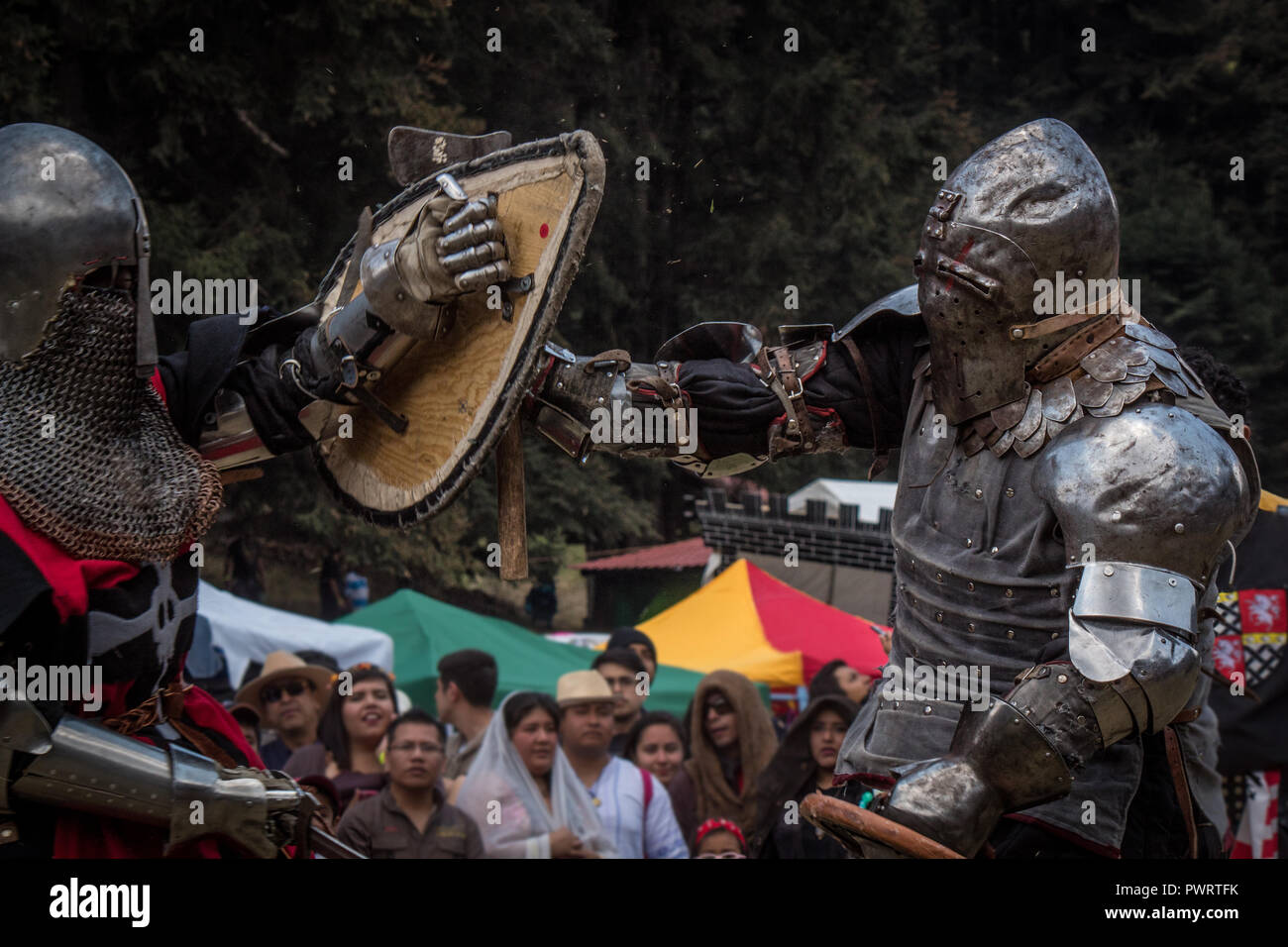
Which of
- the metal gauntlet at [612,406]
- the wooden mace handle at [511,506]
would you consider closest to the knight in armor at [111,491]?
the wooden mace handle at [511,506]

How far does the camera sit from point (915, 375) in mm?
3727

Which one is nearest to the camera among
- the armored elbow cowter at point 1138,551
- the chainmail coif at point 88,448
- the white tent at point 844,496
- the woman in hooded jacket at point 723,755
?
the armored elbow cowter at point 1138,551

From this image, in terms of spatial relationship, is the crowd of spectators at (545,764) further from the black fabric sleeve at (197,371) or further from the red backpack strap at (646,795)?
the black fabric sleeve at (197,371)

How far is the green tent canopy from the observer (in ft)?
27.9

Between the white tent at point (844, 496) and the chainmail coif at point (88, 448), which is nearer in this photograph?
the chainmail coif at point (88, 448)

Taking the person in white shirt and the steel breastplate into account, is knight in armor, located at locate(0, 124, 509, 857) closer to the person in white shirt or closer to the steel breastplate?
the steel breastplate

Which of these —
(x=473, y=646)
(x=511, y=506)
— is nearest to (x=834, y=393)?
(x=511, y=506)

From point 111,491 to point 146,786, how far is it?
640 mm

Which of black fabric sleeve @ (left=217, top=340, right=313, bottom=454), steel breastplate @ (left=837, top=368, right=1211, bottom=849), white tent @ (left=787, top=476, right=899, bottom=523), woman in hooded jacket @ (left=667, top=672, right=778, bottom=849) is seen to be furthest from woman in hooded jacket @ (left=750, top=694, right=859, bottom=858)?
white tent @ (left=787, top=476, right=899, bottom=523)

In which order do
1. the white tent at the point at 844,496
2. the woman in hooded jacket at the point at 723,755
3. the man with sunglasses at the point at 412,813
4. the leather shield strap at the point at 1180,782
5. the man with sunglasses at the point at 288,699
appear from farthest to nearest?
the white tent at the point at 844,496, the man with sunglasses at the point at 288,699, the woman in hooded jacket at the point at 723,755, the man with sunglasses at the point at 412,813, the leather shield strap at the point at 1180,782

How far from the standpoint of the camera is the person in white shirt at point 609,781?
18.9 feet

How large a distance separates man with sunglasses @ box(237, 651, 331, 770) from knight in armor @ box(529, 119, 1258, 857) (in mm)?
3443

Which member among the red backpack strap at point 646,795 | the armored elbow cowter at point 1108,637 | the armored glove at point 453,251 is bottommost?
the red backpack strap at point 646,795

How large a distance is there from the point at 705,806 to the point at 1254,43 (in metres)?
13.8
